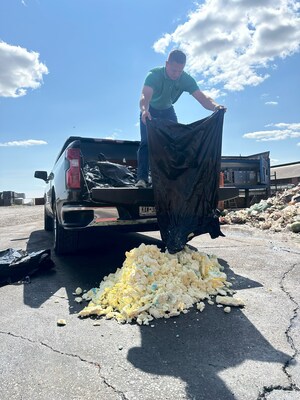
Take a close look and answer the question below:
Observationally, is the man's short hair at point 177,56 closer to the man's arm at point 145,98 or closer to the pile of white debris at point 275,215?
the man's arm at point 145,98

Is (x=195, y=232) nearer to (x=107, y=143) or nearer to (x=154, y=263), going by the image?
(x=154, y=263)

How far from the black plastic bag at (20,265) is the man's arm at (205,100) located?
3.00m

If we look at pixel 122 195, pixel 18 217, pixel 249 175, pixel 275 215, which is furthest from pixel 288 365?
pixel 18 217

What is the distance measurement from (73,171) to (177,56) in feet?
A: 6.43

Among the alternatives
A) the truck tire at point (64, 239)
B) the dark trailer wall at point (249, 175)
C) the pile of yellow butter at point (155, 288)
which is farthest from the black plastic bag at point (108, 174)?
the dark trailer wall at point (249, 175)

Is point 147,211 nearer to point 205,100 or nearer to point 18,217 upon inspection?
point 205,100

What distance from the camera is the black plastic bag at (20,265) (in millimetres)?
4168

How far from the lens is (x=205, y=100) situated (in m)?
4.29

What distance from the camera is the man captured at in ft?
13.1

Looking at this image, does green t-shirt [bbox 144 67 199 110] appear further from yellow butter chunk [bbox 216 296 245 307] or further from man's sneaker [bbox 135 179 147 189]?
yellow butter chunk [bbox 216 296 245 307]

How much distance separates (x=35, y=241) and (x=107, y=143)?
10.9ft

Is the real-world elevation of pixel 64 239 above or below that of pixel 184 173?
below

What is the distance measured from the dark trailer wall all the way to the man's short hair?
26.9ft

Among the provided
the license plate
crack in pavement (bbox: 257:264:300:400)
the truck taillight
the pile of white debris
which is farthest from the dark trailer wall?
crack in pavement (bbox: 257:264:300:400)
